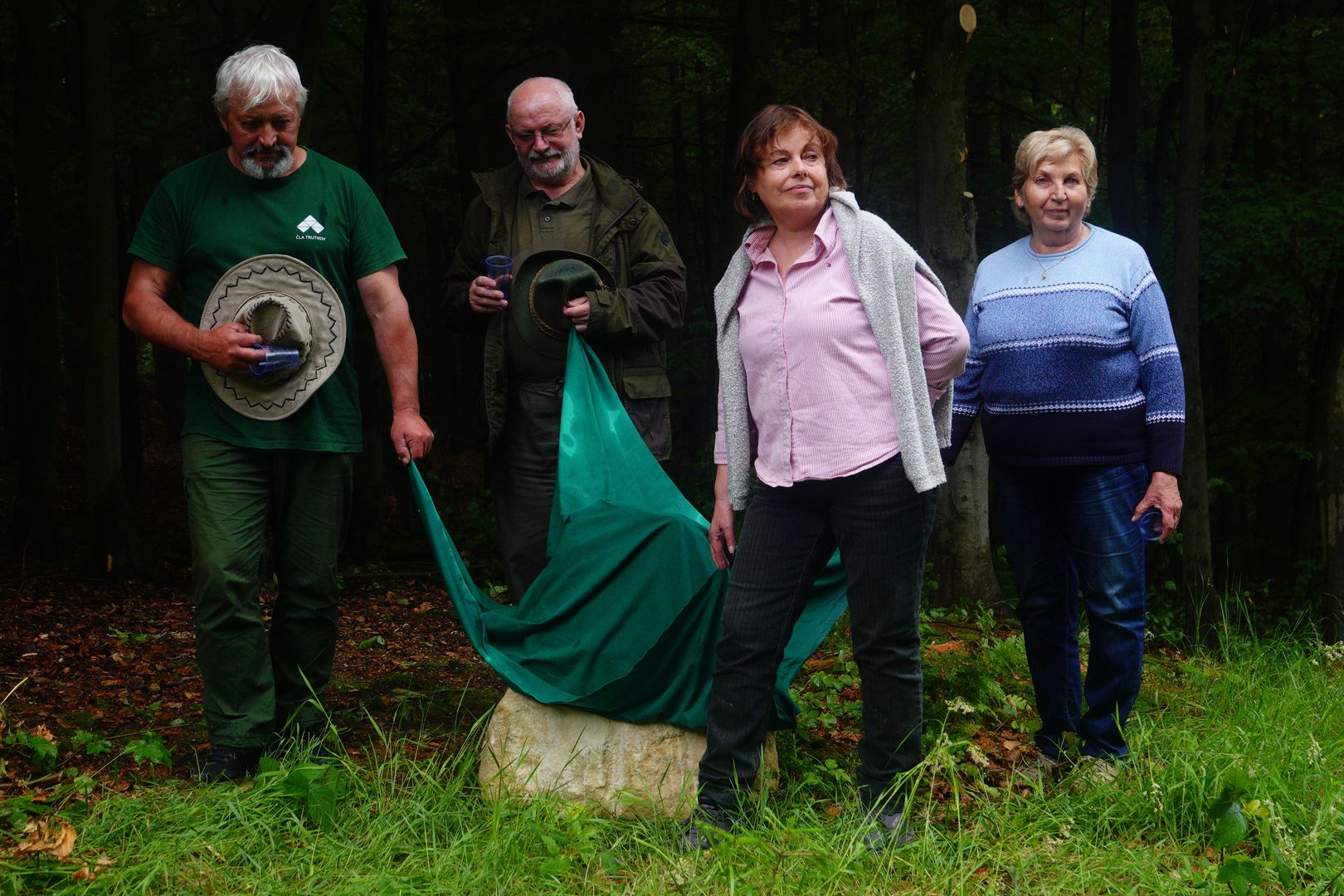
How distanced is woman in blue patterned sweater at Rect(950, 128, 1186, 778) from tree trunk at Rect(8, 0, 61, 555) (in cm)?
873

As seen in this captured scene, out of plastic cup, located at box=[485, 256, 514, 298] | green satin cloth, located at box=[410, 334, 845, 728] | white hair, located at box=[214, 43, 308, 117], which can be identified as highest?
white hair, located at box=[214, 43, 308, 117]

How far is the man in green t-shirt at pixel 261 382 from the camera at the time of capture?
3.51m

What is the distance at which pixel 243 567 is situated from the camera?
355 centimetres

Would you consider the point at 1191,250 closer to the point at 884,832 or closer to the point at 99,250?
the point at 884,832

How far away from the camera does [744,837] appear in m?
2.93

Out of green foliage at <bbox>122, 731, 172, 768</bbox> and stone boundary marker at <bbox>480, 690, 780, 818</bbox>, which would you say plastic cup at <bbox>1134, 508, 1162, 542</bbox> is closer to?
stone boundary marker at <bbox>480, 690, 780, 818</bbox>

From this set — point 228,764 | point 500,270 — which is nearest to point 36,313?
point 500,270

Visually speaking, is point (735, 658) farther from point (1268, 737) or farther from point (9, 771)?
point (9, 771)

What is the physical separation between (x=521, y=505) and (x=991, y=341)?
5.01ft

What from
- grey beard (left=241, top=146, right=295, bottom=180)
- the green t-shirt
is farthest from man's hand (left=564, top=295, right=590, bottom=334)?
grey beard (left=241, top=146, right=295, bottom=180)

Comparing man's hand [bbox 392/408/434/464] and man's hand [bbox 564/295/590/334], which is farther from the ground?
man's hand [bbox 564/295/590/334]

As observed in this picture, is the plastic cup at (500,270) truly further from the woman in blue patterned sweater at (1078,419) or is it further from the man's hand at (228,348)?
the woman in blue patterned sweater at (1078,419)

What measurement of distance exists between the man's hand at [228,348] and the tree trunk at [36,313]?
295 inches

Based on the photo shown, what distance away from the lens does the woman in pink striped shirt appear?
3.01 metres
